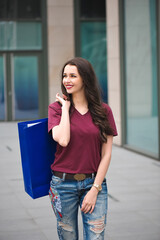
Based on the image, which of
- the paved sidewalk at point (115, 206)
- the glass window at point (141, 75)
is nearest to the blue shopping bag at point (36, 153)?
the paved sidewalk at point (115, 206)

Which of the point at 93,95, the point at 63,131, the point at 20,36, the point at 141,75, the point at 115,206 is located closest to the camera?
the point at 63,131

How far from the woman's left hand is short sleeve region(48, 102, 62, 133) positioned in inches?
19.4

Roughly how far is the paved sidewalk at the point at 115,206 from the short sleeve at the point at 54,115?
2.37 meters

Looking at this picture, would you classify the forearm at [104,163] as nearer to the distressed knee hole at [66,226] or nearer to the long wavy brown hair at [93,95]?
the long wavy brown hair at [93,95]

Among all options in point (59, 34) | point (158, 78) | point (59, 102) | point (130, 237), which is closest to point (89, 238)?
point (59, 102)

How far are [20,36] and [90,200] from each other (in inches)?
670

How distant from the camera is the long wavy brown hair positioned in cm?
345

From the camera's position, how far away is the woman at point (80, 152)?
3395mm

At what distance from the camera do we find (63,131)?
3.31 m

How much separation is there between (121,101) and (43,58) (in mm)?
7884

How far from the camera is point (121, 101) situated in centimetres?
1278

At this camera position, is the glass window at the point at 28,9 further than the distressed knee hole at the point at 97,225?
Yes

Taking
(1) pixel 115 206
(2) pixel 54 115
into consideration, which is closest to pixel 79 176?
(2) pixel 54 115

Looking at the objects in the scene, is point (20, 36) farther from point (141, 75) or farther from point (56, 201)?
point (56, 201)
